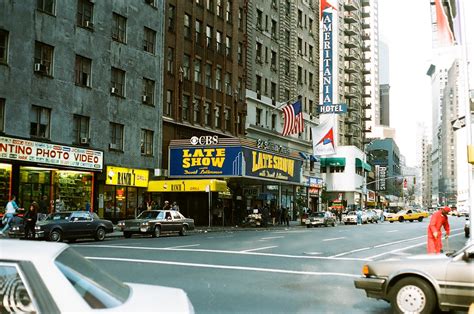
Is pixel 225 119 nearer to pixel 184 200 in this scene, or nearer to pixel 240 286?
pixel 184 200

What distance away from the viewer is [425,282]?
8406 mm

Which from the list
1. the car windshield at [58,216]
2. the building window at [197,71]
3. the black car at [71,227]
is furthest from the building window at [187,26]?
the car windshield at [58,216]

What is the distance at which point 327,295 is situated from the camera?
1078 centimetres

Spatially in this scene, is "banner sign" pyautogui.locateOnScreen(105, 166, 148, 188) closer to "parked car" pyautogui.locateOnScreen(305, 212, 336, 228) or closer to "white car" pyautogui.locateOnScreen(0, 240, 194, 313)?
"parked car" pyautogui.locateOnScreen(305, 212, 336, 228)

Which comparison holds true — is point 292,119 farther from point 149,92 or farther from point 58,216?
point 58,216

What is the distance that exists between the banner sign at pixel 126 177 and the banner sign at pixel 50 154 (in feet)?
3.90

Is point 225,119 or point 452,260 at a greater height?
point 225,119

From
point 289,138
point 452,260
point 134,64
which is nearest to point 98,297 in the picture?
point 452,260

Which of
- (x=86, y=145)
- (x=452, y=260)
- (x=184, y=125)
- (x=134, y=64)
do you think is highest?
(x=134, y=64)

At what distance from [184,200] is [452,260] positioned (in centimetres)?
3558

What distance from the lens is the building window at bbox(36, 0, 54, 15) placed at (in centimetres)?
3053

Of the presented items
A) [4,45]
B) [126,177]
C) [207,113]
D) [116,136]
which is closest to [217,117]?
[207,113]

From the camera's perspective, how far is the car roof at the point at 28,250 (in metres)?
3.90

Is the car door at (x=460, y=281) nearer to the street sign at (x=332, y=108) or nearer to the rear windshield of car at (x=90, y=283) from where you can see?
the rear windshield of car at (x=90, y=283)
